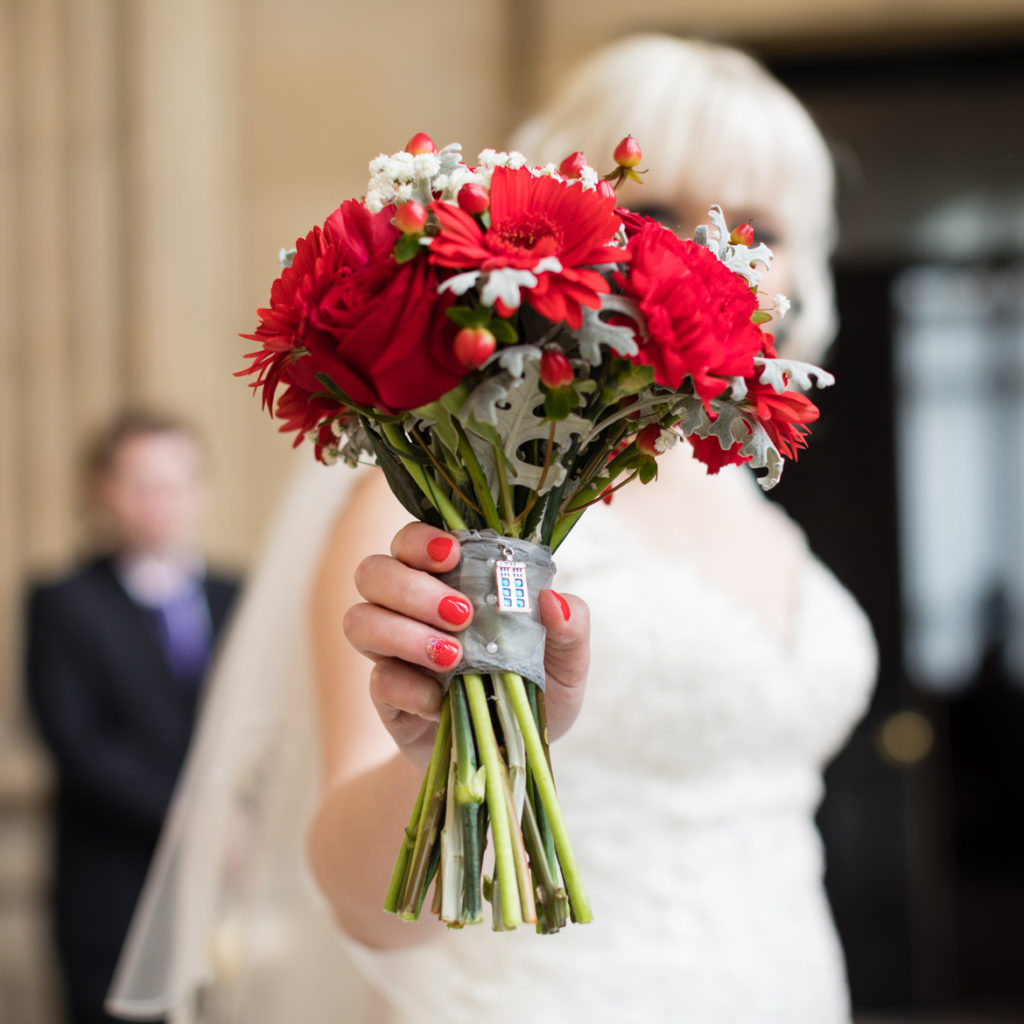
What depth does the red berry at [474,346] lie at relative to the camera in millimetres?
707

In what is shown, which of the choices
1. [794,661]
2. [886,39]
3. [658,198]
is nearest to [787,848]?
[794,661]

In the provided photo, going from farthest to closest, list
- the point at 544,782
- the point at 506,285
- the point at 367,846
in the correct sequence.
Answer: the point at 367,846 < the point at 544,782 < the point at 506,285

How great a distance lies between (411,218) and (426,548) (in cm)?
22

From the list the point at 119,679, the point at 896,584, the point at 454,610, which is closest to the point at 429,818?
the point at 454,610

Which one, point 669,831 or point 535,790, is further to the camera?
point 669,831

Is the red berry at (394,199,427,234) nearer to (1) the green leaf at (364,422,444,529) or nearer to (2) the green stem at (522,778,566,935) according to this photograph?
(1) the green leaf at (364,422,444,529)

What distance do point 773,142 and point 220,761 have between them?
1.11 m

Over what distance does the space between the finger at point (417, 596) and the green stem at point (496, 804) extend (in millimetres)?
44

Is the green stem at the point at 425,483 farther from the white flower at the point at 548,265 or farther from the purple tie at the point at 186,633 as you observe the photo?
the purple tie at the point at 186,633

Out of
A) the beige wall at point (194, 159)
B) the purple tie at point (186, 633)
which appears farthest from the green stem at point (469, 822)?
the beige wall at point (194, 159)

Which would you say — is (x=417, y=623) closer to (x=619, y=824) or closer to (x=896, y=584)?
(x=619, y=824)

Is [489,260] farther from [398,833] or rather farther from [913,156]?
[913,156]

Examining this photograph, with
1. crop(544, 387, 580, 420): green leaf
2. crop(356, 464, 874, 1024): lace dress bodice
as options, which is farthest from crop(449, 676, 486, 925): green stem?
crop(356, 464, 874, 1024): lace dress bodice

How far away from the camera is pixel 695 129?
1484mm
